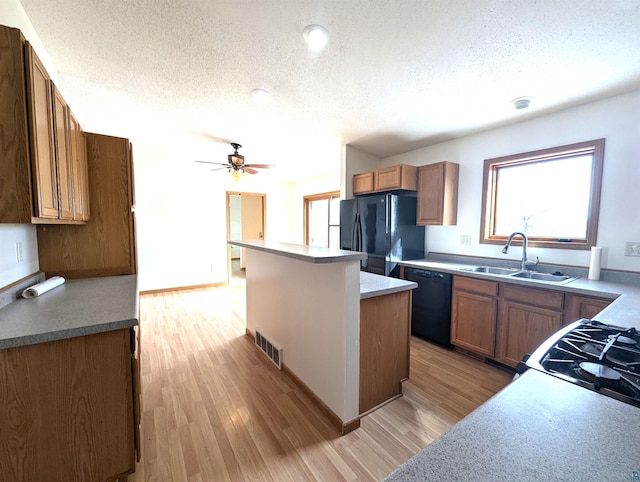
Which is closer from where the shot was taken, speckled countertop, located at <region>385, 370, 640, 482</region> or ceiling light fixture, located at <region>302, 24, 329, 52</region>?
speckled countertop, located at <region>385, 370, 640, 482</region>

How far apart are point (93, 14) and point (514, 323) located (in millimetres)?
3841

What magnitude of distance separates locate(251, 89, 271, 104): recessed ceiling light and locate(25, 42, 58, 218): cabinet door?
4.92 ft

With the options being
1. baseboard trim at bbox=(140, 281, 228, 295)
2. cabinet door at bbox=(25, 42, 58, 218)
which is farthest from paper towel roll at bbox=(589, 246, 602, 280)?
baseboard trim at bbox=(140, 281, 228, 295)

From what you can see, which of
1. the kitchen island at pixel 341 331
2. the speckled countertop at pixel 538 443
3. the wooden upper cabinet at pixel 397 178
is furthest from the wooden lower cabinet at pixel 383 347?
the wooden upper cabinet at pixel 397 178

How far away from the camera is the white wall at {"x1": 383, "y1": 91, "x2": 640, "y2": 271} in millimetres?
2133

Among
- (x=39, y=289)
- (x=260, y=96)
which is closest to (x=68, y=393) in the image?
(x=39, y=289)

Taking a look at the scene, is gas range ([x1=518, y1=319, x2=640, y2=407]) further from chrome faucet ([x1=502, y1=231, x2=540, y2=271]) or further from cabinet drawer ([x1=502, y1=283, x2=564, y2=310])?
chrome faucet ([x1=502, y1=231, x2=540, y2=271])

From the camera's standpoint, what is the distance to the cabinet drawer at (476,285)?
239 centimetres

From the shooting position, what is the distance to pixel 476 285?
98.7 inches

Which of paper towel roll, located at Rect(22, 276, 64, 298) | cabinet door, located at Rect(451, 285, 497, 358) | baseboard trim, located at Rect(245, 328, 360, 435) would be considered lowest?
baseboard trim, located at Rect(245, 328, 360, 435)

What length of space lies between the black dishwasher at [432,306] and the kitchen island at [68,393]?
8.70 ft

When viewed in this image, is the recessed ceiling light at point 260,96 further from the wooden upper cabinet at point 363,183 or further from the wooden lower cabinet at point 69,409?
the wooden lower cabinet at point 69,409

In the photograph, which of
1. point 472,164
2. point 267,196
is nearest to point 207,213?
point 267,196

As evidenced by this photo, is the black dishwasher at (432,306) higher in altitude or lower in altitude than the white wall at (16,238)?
lower
